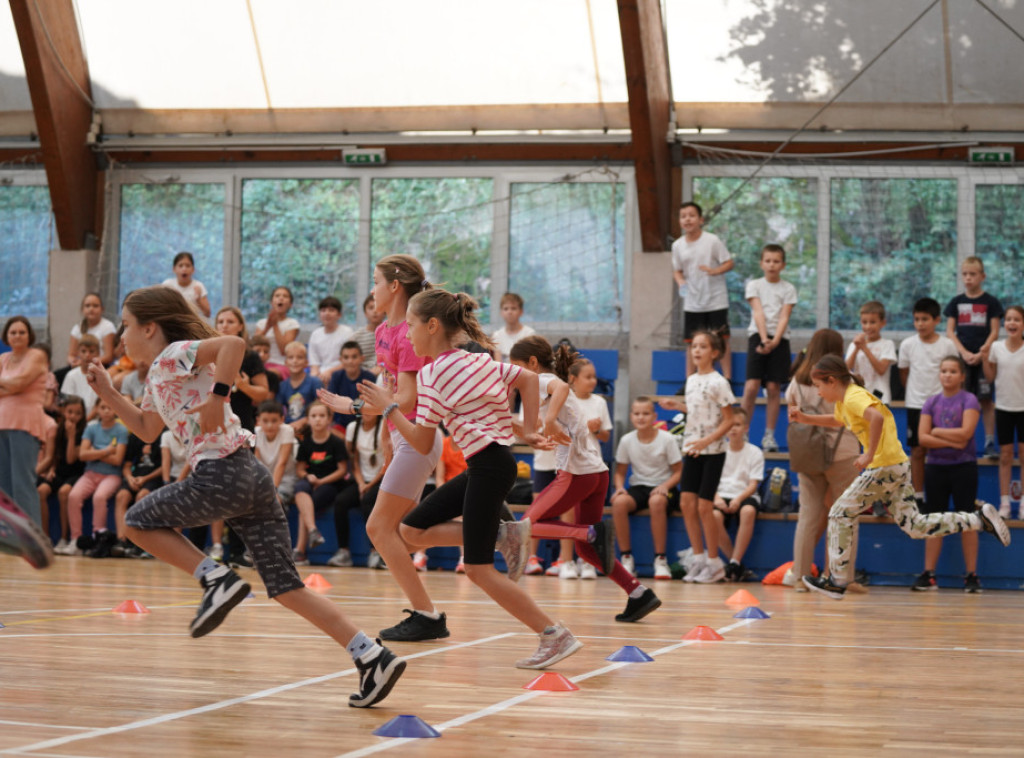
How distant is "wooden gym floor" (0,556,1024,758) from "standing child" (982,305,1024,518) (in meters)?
3.02

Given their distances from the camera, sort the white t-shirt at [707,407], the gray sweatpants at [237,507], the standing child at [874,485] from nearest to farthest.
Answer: the gray sweatpants at [237,507]
the standing child at [874,485]
the white t-shirt at [707,407]

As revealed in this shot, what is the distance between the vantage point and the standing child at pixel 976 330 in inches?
424

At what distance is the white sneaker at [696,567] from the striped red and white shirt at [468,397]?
5379 millimetres

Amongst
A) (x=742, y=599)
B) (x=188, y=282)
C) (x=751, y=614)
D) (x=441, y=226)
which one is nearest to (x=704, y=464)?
(x=742, y=599)

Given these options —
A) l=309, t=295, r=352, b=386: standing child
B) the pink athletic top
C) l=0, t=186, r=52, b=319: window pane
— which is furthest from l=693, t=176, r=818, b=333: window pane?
l=0, t=186, r=52, b=319: window pane

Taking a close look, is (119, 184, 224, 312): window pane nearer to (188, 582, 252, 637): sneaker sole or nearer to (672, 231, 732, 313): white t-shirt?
(672, 231, 732, 313): white t-shirt

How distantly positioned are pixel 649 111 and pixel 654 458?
390 cm

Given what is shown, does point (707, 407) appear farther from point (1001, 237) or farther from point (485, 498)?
point (485, 498)

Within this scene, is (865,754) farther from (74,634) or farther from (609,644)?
(74,634)

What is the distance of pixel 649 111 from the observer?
40.8ft

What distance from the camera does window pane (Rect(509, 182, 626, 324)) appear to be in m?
13.7

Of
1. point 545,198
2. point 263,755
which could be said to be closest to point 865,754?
point 263,755

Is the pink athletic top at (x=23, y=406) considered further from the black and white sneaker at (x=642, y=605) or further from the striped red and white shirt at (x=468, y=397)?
the striped red and white shirt at (x=468, y=397)

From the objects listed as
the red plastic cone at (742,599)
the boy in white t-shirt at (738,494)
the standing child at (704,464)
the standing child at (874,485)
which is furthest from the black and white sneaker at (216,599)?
the boy in white t-shirt at (738,494)
